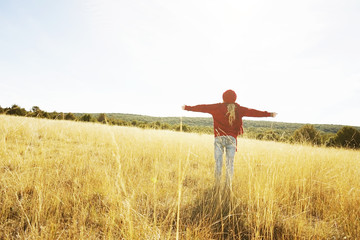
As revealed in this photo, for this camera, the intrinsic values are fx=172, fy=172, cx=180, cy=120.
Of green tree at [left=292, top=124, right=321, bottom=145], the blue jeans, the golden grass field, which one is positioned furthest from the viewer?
green tree at [left=292, top=124, right=321, bottom=145]

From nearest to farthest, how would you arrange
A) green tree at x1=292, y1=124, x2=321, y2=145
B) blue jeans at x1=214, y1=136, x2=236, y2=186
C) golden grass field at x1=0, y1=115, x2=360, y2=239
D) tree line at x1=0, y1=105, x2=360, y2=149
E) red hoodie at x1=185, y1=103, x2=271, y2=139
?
golden grass field at x1=0, y1=115, x2=360, y2=239, blue jeans at x1=214, y1=136, x2=236, y2=186, red hoodie at x1=185, y1=103, x2=271, y2=139, tree line at x1=0, y1=105, x2=360, y2=149, green tree at x1=292, y1=124, x2=321, y2=145

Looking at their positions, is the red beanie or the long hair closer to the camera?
the long hair

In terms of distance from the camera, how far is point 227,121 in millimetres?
3420

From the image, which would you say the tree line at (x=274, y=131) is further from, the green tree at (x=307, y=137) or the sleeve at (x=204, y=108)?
the sleeve at (x=204, y=108)

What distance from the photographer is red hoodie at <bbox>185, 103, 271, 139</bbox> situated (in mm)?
3410

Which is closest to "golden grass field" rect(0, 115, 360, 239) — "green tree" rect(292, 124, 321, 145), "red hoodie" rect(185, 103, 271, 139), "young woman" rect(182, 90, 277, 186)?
"young woman" rect(182, 90, 277, 186)

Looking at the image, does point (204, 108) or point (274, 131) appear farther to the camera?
point (274, 131)

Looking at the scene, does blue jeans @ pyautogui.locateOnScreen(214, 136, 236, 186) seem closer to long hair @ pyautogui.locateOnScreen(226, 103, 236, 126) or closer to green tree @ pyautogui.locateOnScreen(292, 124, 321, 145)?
long hair @ pyautogui.locateOnScreen(226, 103, 236, 126)

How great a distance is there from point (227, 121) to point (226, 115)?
12 centimetres

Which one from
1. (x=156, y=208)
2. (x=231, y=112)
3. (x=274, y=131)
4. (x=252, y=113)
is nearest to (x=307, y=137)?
(x=274, y=131)

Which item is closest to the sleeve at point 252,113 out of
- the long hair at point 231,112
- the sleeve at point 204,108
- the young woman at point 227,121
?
the young woman at point 227,121

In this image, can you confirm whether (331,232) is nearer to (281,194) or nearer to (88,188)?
(281,194)

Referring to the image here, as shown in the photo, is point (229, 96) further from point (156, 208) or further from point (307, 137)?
point (307, 137)

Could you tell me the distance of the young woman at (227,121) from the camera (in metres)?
3.33
